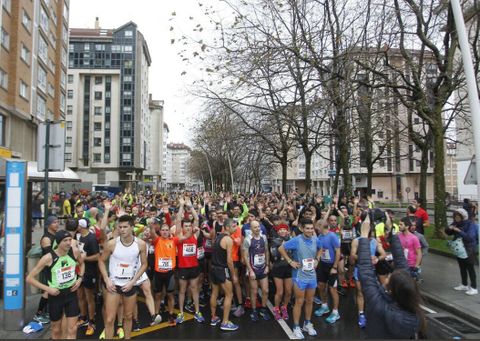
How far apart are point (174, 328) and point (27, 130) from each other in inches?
1113

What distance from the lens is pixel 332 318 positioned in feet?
20.4

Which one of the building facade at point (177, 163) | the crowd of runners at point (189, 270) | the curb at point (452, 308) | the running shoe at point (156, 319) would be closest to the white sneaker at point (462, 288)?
the curb at point (452, 308)

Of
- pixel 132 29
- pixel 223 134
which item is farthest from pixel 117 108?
pixel 223 134

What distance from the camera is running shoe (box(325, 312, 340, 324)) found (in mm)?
6150

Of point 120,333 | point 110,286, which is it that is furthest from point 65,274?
point 120,333

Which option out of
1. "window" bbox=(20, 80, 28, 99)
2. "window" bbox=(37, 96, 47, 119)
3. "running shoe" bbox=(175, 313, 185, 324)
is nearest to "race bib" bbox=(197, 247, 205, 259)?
"running shoe" bbox=(175, 313, 185, 324)

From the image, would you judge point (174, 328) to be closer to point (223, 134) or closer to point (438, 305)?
point (438, 305)

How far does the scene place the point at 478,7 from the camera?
1267cm

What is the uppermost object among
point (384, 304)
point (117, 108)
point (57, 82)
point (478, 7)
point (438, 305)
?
point (117, 108)

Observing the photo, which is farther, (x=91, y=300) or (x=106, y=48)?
(x=106, y=48)

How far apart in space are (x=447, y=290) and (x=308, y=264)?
4182mm

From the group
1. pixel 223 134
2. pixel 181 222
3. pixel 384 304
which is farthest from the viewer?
pixel 223 134

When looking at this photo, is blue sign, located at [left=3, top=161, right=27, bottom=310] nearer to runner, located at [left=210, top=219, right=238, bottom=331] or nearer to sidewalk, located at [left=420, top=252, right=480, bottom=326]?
runner, located at [left=210, top=219, right=238, bottom=331]

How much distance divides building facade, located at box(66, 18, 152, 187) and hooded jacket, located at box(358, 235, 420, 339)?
6680cm
